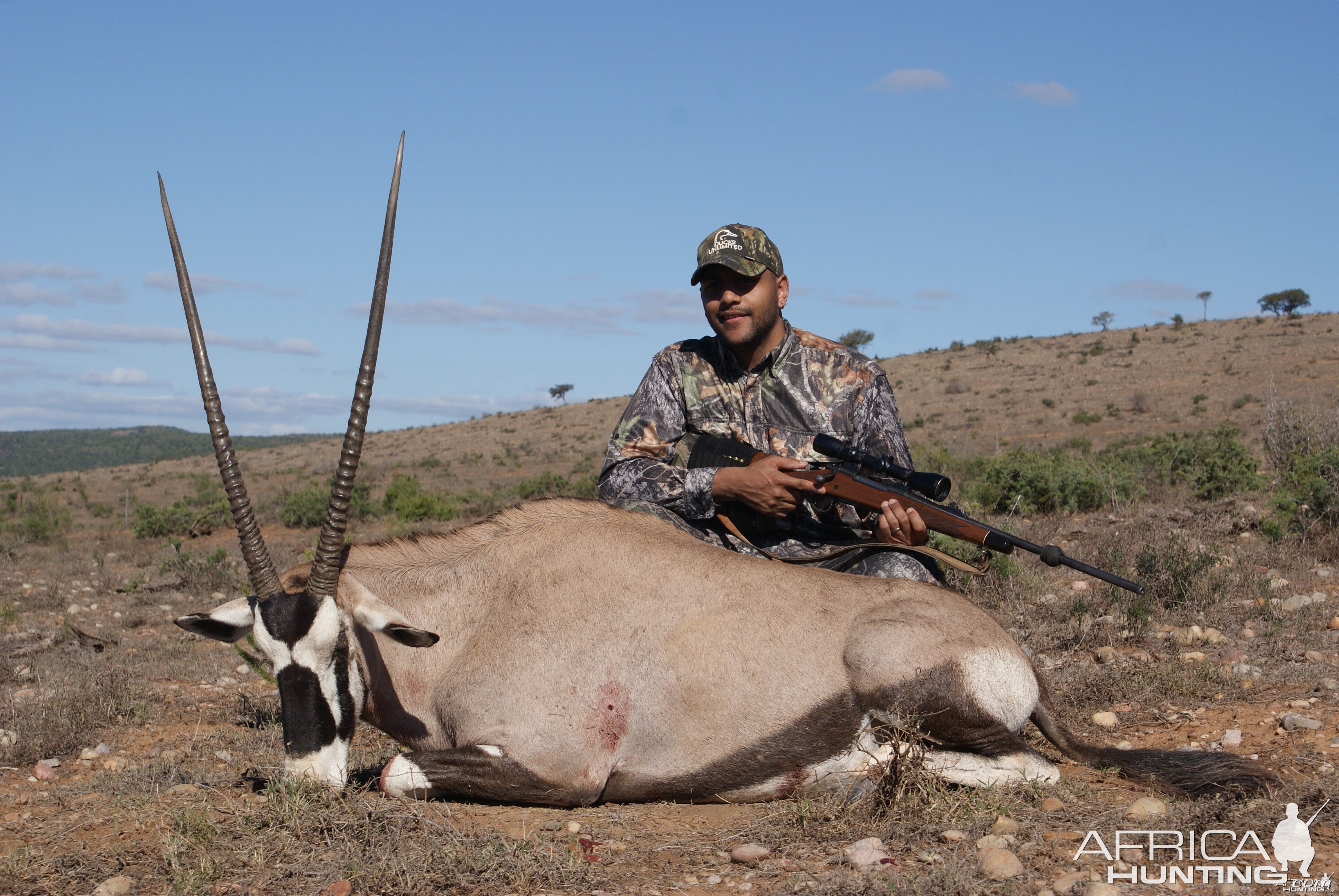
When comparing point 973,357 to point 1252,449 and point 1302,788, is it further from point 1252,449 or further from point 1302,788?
point 1302,788

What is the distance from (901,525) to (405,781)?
278cm

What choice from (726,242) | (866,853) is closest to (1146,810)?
(866,853)

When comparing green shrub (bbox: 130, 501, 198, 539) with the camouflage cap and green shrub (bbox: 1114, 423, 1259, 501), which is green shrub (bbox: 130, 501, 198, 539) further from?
green shrub (bbox: 1114, 423, 1259, 501)

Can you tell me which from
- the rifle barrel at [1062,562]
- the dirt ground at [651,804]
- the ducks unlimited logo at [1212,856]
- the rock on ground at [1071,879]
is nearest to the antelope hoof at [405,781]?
the dirt ground at [651,804]

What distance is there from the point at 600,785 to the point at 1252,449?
19544mm

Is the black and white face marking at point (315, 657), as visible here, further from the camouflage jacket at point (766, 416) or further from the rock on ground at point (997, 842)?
the rock on ground at point (997, 842)

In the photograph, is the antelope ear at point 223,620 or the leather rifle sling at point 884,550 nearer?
the antelope ear at point 223,620

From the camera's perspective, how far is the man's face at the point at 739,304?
20.1 feet

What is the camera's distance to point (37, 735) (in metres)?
5.94

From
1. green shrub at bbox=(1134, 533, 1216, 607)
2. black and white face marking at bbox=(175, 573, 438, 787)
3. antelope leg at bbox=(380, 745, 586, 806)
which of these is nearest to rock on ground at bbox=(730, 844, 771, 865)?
antelope leg at bbox=(380, 745, 586, 806)

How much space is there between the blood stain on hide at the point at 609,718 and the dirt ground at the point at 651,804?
0.31m

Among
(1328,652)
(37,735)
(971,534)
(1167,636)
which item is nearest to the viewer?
(971,534)

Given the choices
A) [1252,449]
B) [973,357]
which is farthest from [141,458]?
[1252,449]

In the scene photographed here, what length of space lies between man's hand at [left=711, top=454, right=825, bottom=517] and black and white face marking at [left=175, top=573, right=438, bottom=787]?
182cm
